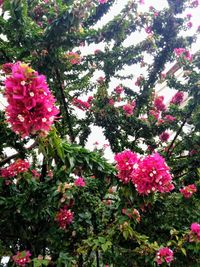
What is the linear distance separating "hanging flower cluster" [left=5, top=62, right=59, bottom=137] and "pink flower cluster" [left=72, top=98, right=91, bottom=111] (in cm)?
377

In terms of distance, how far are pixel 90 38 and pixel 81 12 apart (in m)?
0.74

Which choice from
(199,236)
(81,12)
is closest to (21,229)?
(199,236)

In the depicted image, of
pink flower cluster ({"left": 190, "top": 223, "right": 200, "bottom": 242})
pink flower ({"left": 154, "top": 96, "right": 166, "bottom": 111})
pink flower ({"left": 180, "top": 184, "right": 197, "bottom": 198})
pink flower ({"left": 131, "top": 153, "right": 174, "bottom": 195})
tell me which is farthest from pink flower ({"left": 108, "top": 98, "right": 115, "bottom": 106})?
pink flower ({"left": 131, "top": 153, "right": 174, "bottom": 195})

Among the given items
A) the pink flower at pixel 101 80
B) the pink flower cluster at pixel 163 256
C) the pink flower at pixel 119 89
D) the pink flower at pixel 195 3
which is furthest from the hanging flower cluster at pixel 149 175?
the pink flower at pixel 195 3

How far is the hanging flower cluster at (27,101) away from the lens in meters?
1.79

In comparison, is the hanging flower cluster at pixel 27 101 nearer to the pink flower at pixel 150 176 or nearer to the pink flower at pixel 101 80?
the pink flower at pixel 150 176

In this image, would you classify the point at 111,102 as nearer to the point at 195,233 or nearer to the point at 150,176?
the point at 195,233

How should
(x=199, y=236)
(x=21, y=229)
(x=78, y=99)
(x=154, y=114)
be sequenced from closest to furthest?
(x=199, y=236) < (x=21, y=229) < (x=78, y=99) < (x=154, y=114)

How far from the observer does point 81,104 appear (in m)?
5.79

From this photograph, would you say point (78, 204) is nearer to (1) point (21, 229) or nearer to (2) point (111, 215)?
(2) point (111, 215)

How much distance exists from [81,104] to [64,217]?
279 cm

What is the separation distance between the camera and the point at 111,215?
367 cm

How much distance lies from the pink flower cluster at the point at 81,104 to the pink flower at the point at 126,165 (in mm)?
3085

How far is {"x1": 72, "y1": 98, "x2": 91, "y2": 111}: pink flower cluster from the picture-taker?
568 cm
